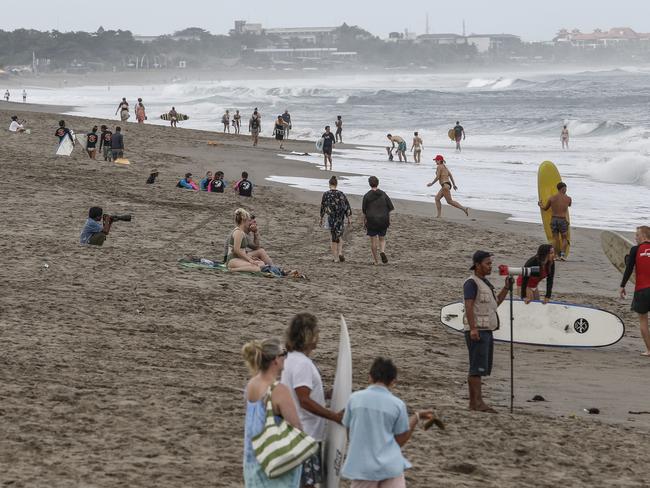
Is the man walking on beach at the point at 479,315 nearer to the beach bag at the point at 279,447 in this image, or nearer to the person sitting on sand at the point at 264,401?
the person sitting on sand at the point at 264,401

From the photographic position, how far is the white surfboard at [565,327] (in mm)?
10633

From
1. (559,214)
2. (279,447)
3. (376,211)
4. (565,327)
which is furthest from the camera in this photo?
(559,214)

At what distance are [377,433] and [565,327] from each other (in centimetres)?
596

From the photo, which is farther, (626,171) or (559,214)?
(626,171)

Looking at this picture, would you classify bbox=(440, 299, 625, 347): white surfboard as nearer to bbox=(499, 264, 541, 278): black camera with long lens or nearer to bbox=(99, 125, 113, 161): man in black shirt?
bbox=(499, 264, 541, 278): black camera with long lens

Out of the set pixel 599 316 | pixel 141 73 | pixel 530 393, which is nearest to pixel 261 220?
pixel 599 316

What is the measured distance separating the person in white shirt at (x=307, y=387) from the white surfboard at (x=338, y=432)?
0.06 m

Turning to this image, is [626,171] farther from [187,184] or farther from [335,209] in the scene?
[335,209]

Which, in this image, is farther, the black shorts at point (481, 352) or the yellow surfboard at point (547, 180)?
the yellow surfboard at point (547, 180)

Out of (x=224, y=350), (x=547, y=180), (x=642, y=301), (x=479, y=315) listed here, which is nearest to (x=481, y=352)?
(x=479, y=315)

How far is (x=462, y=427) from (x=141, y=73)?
18514cm

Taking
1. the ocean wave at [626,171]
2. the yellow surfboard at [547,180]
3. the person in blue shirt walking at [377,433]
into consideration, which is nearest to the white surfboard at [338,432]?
the person in blue shirt walking at [377,433]

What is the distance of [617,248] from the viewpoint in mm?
14469

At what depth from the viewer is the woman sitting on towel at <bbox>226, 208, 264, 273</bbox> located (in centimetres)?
1283
